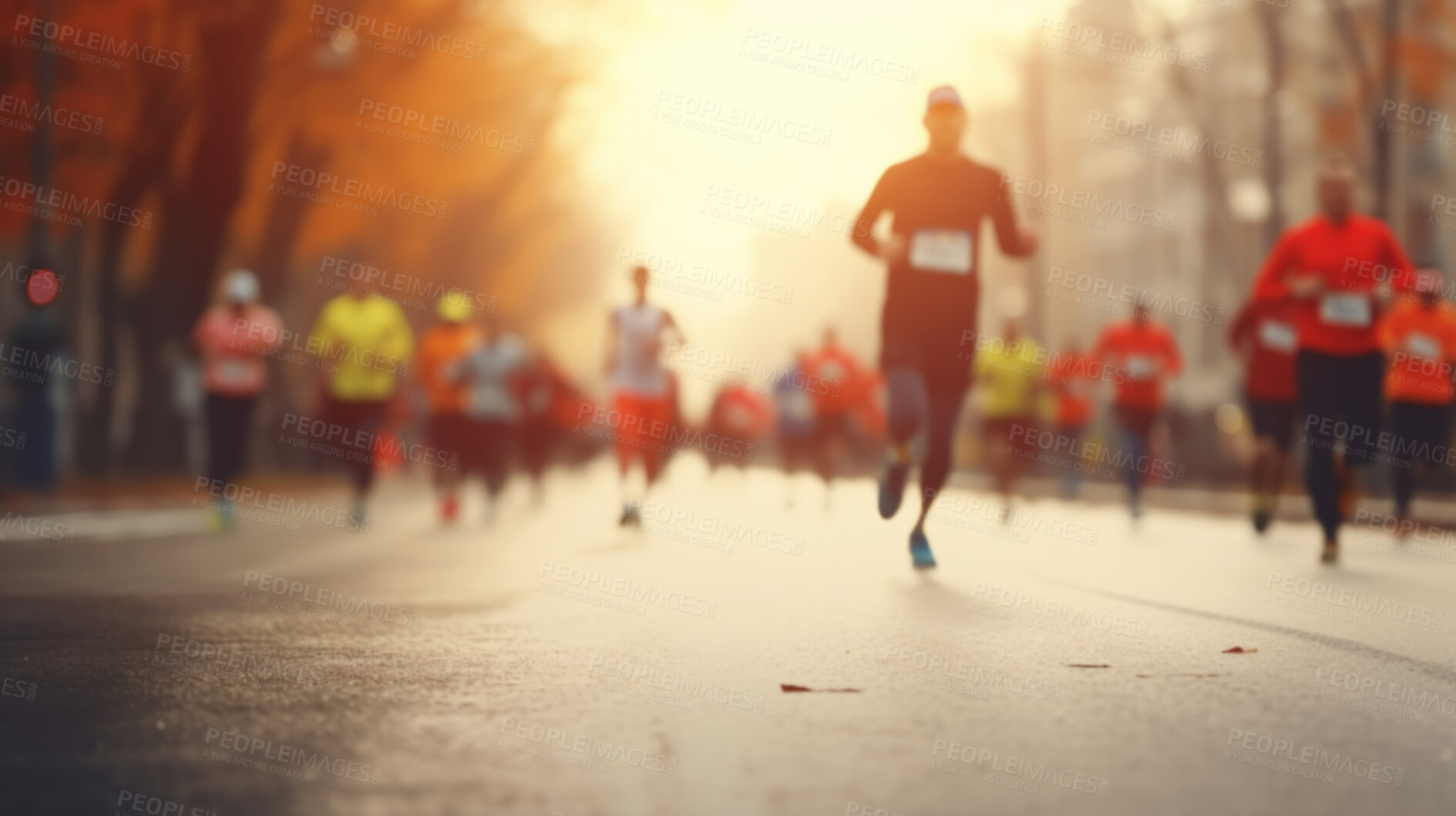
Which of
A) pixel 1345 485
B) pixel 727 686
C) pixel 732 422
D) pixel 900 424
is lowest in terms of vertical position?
pixel 727 686

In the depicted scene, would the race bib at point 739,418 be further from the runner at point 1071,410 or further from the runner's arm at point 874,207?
the runner's arm at point 874,207

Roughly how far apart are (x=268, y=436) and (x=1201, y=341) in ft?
84.8

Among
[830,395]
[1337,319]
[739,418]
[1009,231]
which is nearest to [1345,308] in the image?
[1337,319]

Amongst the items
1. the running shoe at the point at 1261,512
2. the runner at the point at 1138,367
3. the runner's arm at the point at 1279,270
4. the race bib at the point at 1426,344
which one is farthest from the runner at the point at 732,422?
the runner's arm at the point at 1279,270

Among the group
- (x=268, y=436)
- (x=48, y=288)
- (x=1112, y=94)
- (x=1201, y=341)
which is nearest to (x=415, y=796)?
(x=48, y=288)

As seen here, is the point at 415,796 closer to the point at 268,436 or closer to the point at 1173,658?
the point at 1173,658

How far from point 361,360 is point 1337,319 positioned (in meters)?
7.41

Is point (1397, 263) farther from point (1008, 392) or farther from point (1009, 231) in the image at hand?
point (1008, 392)

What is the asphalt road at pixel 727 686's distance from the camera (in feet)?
14.9

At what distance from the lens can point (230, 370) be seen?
15.8 metres

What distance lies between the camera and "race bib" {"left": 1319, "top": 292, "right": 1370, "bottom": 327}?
438 inches

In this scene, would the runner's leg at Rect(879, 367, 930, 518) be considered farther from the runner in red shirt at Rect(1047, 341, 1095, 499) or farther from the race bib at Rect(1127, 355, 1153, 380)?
the runner in red shirt at Rect(1047, 341, 1095, 499)

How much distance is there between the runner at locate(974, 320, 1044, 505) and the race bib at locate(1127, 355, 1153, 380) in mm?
1263

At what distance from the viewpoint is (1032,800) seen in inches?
175
